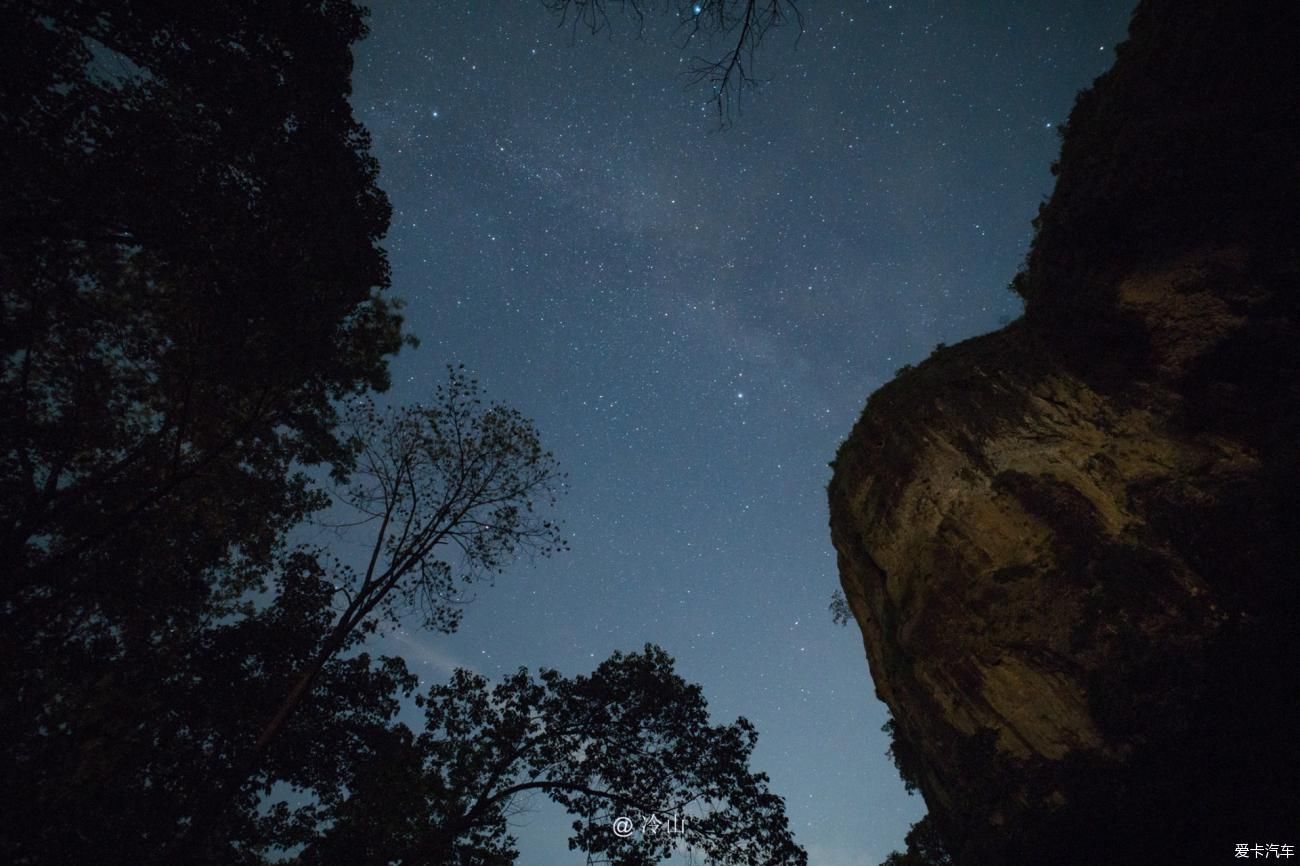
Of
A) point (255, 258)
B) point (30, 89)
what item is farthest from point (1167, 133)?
point (30, 89)

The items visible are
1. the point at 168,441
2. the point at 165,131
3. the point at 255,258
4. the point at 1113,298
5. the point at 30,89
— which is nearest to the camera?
the point at 30,89

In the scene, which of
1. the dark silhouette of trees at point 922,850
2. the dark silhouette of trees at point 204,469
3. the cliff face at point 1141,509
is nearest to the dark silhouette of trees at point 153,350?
the dark silhouette of trees at point 204,469

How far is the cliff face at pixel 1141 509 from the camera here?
694 cm

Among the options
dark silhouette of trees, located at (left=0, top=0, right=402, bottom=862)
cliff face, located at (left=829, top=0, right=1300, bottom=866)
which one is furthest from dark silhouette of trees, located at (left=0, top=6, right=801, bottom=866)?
cliff face, located at (left=829, top=0, right=1300, bottom=866)

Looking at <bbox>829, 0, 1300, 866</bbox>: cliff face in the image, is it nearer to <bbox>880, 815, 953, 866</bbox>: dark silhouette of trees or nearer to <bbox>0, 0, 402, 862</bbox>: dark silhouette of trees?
<bbox>880, 815, 953, 866</bbox>: dark silhouette of trees

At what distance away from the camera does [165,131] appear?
258 inches

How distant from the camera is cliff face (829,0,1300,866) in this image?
22.8 feet

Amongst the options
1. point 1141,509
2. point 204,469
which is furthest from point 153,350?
point 1141,509

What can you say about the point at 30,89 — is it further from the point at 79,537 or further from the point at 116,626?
the point at 116,626

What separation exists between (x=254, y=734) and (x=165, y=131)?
1115cm

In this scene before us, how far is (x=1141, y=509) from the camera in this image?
8.25m

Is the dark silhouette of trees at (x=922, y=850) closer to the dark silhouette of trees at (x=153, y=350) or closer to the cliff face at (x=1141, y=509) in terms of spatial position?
the cliff face at (x=1141, y=509)

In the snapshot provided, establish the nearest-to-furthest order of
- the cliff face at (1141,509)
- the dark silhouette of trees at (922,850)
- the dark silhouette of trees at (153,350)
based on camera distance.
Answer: the dark silhouette of trees at (153,350) → the cliff face at (1141,509) → the dark silhouette of trees at (922,850)

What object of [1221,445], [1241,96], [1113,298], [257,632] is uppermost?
[1241,96]
